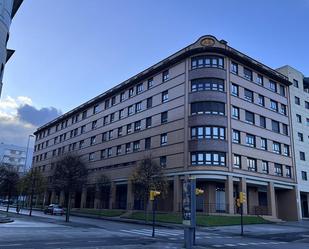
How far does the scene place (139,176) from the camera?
37312 millimetres

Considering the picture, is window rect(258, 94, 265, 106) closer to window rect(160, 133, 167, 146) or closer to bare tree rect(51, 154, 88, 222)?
window rect(160, 133, 167, 146)

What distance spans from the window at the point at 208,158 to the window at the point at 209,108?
16.2 feet

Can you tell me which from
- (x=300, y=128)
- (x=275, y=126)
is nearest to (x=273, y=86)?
Answer: (x=275, y=126)

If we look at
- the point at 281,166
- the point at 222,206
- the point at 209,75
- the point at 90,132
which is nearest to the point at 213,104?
the point at 209,75

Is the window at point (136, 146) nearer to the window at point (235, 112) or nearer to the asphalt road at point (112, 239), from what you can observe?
the window at point (235, 112)

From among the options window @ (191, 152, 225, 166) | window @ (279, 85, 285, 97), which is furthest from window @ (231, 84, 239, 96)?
window @ (279, 85, 285, 97)

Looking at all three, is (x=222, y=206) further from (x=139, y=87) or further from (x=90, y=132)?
(x=90, y=132)

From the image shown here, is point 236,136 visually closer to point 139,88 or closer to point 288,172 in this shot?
point 288,172

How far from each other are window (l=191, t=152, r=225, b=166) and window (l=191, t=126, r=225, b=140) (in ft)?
6.39

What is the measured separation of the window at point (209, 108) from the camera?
1591 inches

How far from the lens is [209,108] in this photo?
40.5 metres

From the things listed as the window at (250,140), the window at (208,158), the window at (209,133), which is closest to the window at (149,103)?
the window at (209,133)

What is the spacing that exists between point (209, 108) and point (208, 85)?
9.83 ft

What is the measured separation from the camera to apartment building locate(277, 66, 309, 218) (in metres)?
50.9
